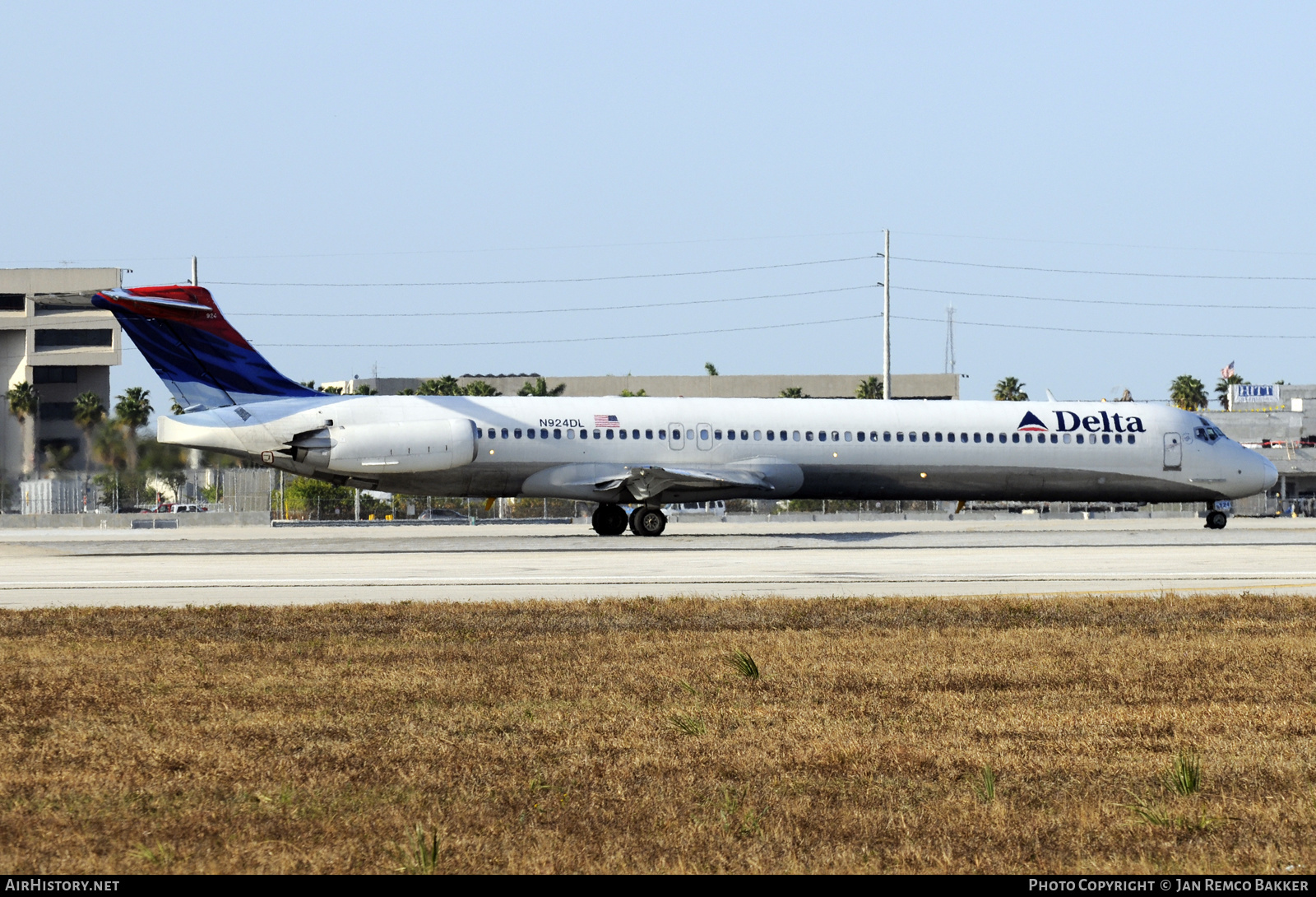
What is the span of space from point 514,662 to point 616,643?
1.58 m

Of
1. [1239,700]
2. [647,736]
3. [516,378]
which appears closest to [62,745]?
[647,736]

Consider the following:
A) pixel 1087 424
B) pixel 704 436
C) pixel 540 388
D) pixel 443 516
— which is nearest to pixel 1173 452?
pixel 1087 424

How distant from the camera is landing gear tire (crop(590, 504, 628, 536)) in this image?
126ft

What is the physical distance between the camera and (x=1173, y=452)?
4000 cm

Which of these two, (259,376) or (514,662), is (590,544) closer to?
(259,376)

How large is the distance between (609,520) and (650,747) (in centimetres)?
2981

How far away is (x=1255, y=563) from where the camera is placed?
26.6 metres

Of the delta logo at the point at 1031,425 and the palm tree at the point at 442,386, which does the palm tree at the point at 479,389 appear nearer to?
the palm tree at the point at 442,386

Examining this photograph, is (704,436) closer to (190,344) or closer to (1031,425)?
(1031,425)

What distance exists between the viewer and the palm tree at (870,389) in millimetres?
122500

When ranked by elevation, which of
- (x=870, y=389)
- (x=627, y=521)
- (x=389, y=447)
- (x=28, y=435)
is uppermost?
(x=870, y=389)

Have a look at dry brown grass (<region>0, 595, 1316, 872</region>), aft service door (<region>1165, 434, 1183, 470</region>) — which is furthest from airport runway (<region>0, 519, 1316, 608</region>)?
dry brown grass (<region>0, 595, 1316, 872</region>)

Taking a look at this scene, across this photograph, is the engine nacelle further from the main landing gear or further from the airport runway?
the main landing gear

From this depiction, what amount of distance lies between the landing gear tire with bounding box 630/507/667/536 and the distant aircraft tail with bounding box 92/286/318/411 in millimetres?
9988
